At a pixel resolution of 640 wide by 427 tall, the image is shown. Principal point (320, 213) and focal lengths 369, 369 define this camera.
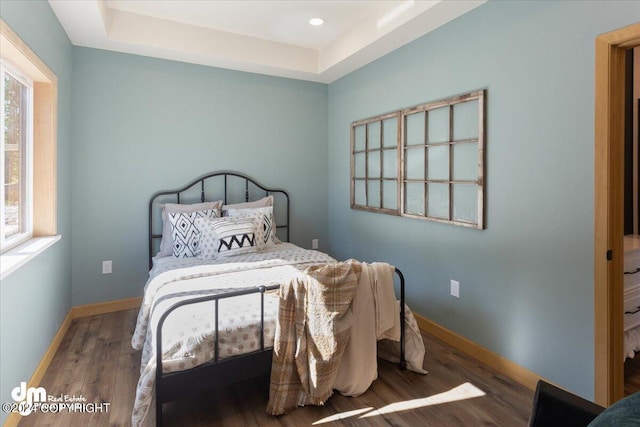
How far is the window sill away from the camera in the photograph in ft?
5.52

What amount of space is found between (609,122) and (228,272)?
2434 millimetres

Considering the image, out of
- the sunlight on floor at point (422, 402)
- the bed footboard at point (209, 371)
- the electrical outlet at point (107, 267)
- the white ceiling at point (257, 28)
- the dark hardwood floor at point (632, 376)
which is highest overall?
the white ceiling at point (257, 28)

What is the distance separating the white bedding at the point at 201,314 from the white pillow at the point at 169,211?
1.22ft

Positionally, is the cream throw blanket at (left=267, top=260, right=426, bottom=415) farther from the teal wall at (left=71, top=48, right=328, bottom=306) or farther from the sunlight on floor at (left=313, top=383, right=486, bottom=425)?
the teal wall at (left=71, top=48, right=328, bottom=306)

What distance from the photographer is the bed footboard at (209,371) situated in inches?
67.2

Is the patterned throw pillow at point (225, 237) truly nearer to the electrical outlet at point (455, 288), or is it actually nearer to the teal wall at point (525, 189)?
the teal wall at point (525, 189)

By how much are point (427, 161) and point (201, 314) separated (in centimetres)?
208

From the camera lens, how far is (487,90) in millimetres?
2502

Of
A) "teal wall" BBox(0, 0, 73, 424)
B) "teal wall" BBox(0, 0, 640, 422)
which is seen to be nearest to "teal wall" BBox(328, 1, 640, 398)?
"teal wall" BBox(0, 0, 640, 422)

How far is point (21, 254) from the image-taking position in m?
1.98

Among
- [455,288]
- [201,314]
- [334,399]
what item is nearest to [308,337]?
[334,399]

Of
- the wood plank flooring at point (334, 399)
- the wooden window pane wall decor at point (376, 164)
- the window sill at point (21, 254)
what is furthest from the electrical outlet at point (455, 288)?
the window sill at point (21, 254)

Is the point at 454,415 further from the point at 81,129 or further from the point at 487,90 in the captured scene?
the point at 81,129

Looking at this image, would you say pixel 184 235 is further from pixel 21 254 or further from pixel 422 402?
pixel 422 402
